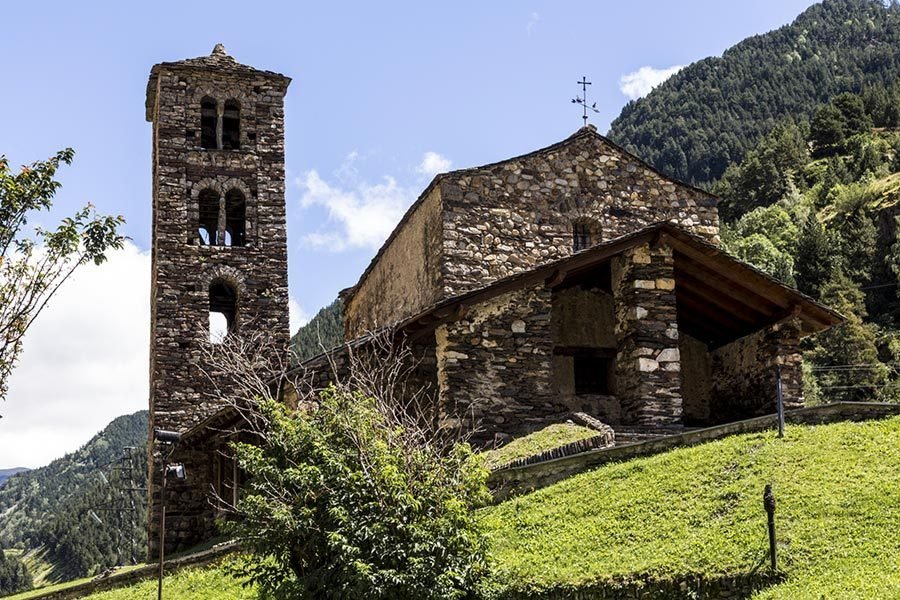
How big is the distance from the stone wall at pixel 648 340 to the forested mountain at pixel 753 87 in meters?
107

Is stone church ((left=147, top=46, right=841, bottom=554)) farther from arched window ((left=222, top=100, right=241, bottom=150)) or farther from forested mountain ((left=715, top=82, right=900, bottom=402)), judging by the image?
forested mountain ((left=715, top=82, right=900, bottom=402))

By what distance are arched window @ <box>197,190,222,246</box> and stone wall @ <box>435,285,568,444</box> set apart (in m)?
12.2

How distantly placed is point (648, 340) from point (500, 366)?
2632 mm

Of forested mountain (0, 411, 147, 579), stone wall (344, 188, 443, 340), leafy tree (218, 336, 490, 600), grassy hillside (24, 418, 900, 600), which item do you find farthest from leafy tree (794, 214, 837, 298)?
leafy tree (218, 336, 490, 600)

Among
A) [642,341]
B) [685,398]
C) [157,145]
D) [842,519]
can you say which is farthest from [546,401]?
[157,145]

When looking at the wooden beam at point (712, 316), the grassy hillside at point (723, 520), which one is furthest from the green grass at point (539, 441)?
the wooden beam at point (712, 316)

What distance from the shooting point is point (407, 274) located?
2595cm

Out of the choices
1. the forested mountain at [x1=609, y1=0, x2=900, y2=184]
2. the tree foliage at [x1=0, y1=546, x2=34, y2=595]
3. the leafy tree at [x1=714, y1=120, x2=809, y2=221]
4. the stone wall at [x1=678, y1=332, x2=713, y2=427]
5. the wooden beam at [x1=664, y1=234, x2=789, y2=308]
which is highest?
the forested mountain at [x1=609, y1=0, x2=900, y2=184]

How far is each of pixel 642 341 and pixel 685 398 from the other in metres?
2.62

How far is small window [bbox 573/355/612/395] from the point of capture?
2136cm

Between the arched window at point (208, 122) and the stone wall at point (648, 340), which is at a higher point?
the arched window at point (208, 122)

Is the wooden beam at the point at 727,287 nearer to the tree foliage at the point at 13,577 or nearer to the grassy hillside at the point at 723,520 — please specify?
the grassy hillside at the point at 723,520

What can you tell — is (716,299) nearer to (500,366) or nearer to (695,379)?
(695,379)

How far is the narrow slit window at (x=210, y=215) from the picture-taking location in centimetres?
3017
